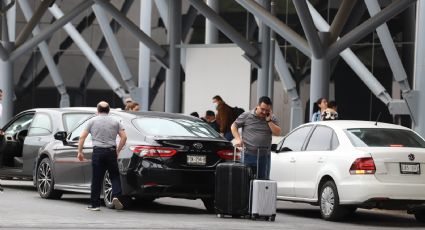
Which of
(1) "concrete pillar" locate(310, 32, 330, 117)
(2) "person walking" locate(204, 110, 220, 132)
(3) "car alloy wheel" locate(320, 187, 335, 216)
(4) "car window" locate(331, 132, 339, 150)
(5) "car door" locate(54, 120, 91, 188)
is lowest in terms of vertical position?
(3) "car alloy wheel" locate(320, 187, 335, 216)

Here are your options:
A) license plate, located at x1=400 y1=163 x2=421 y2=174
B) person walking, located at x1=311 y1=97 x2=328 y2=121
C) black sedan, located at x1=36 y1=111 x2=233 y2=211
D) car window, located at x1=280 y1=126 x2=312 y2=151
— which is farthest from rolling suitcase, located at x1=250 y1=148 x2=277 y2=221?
person walking, located at x1=311 y1=97 x2=328 y2=121

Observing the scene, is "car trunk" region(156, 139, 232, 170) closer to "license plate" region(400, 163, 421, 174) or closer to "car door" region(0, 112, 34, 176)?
"license plate" region(400, 163, 421, 174)

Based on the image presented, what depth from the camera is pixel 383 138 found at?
17.3 metres

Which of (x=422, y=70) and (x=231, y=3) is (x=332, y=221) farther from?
(x=231, y=3)

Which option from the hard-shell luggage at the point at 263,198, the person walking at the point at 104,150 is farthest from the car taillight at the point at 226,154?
the person walking at the point at 104,150

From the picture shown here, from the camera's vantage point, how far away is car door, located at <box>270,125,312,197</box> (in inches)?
721

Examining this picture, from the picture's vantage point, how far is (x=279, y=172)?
61.5ft

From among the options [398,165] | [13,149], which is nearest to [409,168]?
[398,165]

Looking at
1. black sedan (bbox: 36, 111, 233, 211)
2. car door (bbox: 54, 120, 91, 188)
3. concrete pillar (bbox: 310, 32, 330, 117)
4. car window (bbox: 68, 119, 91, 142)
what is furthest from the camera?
concrete pillar (bbox: 310, 32, 330, 117)

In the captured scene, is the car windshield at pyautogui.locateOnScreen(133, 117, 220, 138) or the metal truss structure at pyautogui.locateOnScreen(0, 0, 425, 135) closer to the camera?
the car windshield at pyautogui.locateOnScreen(133, 117, 220, 138)

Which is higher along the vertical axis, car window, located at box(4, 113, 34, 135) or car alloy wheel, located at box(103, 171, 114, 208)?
car window, located at box(4, 113, 34, 135)

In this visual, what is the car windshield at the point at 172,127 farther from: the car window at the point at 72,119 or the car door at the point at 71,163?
the car window at the point at 72,119

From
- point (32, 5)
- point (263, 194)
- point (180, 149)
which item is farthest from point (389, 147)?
point (32, 5)

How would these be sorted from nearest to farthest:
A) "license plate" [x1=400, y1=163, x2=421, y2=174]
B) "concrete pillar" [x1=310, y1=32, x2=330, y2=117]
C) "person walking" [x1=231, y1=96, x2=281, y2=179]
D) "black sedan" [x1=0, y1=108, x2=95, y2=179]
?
"license plate" [x1=400, y1=163, x2=421, y2=174]
"person walking" [x1=231, y1=96, x2=281, y2=179]
"black sedan" [x1=0, y1=108, x2=95, y2=179]
"concrete pillar" [x1=310, y1=32, x2=330, y2=117]
